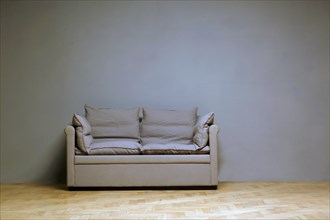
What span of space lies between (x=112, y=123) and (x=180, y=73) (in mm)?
1185

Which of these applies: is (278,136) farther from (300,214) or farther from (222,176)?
(300,214)

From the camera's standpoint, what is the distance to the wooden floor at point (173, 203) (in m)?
3.68

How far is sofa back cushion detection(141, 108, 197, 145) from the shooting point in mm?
5457

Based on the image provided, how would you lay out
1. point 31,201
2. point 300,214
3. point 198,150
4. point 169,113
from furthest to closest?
point 169,113, point 198,150, point 31,201, point 300,214

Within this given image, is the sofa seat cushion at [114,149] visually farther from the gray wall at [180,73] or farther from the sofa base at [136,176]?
the gray wall at [180,73]

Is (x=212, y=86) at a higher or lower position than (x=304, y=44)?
lower

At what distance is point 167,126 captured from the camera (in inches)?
217

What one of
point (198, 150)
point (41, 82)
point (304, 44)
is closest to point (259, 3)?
point (304, 44)

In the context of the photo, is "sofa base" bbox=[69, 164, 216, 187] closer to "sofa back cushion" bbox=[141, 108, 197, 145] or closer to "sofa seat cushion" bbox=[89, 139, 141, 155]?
"sofa seat cushion" bbox=[89, 139, 141, 155]

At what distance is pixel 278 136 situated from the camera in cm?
585

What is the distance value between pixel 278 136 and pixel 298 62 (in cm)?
103

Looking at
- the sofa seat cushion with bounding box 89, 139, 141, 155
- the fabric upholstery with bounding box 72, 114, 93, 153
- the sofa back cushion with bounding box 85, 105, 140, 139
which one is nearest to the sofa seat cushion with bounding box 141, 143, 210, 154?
the sofa seat cushion with bounding box 89, 139, 141, 155

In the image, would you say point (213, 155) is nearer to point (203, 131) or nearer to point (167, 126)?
point (203, 131)

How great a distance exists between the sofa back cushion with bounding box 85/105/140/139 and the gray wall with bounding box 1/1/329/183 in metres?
0.37
